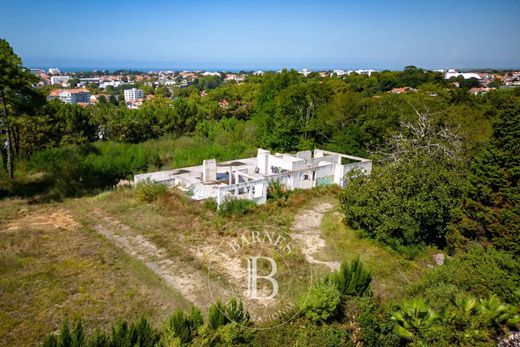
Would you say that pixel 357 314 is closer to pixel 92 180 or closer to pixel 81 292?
pixel 81 292

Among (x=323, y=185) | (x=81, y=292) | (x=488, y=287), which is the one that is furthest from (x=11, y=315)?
(x=323, y=185)

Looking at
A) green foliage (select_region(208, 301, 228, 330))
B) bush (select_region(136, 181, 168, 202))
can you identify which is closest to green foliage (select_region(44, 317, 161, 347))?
green foliage (select_region(208, 301, 228, 330))

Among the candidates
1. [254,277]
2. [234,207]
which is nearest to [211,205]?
[234,207]

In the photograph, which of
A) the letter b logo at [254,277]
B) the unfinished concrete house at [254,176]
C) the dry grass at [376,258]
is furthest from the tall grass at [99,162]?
the dry grass at [376,258]

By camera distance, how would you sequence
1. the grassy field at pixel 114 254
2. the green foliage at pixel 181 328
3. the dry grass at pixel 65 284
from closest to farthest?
the green foliage at pixel 181 328, the dry grass at pixel 65 284, the grassy field at pixel 114 254

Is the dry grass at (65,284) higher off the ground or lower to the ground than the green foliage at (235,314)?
lower

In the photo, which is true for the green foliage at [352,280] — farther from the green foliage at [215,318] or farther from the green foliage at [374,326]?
the green foliage at [215,318]

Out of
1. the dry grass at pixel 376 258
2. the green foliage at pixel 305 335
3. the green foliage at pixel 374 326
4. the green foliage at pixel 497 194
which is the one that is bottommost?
the dry grass at pixel 376 258
